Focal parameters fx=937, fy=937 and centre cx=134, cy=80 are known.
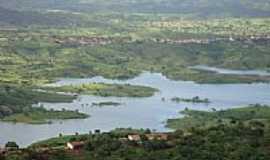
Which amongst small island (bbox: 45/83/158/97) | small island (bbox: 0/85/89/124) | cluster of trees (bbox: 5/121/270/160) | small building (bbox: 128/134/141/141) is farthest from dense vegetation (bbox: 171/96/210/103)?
small building (bbox: 128/134/141/141)

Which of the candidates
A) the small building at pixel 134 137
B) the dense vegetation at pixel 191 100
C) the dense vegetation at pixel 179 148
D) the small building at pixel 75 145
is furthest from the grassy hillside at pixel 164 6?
the small building at pixel 75 145

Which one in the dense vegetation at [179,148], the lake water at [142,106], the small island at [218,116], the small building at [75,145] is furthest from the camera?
the small island at [218,116]

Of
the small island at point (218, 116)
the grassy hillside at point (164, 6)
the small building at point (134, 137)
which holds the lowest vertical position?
the grassy hillside at point (164, 6)

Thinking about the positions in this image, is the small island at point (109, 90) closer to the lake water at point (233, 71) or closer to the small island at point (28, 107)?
the small island at point (28, 107)

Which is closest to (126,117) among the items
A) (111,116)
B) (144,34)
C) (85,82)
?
(111,116)

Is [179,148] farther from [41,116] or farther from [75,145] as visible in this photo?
[41,116]

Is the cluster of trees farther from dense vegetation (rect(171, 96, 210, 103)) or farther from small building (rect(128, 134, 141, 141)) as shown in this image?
dense vegetation (rect(171, 96, 210, 103))
